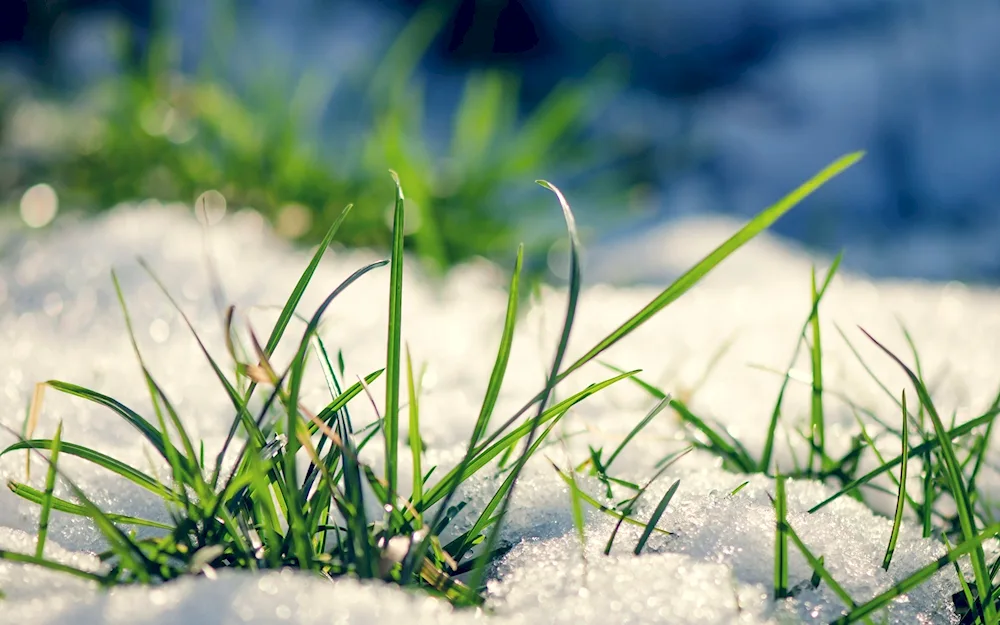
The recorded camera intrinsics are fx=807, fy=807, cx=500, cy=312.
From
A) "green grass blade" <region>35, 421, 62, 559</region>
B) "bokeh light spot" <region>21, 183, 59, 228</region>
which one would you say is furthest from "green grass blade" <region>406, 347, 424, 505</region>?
"bokeh light spot" <region>21, 183, 59, 228</region>

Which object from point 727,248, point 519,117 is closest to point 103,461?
point 727,248

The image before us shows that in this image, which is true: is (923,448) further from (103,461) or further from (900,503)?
(103,461)

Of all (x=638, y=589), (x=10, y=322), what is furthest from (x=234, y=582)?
(x=10, y=322)

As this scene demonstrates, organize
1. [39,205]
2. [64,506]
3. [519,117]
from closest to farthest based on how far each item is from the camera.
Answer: [64,506] → [39,205] → [519,117]

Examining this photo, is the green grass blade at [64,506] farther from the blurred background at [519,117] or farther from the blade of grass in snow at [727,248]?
the blurred background at [519,117]

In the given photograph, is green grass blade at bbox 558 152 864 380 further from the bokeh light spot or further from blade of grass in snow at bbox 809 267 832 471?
the bokeh light spot

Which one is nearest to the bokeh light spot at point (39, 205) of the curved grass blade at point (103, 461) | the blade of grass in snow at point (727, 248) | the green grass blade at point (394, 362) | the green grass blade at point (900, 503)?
the curved grass blade at point (103, 461)

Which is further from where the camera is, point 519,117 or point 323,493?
point 519,117
